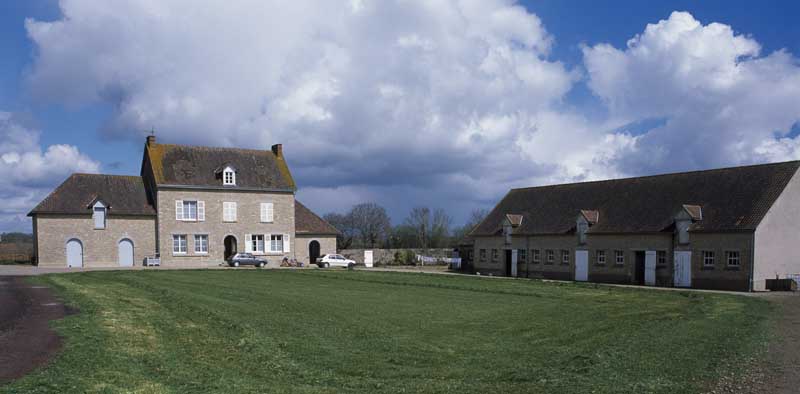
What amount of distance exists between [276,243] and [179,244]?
7449 mm

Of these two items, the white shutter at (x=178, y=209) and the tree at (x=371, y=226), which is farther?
the tree at (x=371, y=226)

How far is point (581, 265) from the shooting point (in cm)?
4028

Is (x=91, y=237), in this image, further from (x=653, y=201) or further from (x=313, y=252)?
(x=653, y=201)

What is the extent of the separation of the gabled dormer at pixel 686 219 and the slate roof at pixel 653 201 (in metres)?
0.16

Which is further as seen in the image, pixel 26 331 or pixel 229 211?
pixel 229 211

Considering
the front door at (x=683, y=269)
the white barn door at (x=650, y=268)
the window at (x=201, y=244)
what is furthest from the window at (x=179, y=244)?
the front door at (x=683, y=269)

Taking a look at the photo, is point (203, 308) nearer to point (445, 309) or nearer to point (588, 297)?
point (445, 309)

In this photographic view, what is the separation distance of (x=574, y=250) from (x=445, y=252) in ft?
83.5

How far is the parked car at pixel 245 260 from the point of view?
47.5 m

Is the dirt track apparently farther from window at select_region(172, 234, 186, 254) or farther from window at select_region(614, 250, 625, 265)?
window at select_region(614, 250, 625, 265)

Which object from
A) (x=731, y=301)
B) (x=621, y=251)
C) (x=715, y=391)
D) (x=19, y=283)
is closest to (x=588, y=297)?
(x=731, y=301)

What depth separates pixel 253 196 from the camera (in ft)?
167

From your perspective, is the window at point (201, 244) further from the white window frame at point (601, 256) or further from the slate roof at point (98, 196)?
the white window frame at point (601, 256)

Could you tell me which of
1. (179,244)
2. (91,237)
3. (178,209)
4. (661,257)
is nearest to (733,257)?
(661,257)
